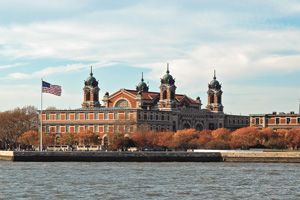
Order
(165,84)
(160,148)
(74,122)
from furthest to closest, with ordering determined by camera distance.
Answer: (165,84)
(74,122)
(160,148)

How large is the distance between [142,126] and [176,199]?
357 ft

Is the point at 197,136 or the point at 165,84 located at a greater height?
the point at 165,84

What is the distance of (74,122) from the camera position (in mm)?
172375

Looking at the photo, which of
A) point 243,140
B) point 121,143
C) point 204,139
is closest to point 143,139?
point 121,143

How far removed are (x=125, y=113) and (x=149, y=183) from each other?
99.5 meters

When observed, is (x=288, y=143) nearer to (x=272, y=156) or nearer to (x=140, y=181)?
(x=272, y=156)

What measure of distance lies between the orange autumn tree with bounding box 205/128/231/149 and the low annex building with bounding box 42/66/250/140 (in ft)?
57.2

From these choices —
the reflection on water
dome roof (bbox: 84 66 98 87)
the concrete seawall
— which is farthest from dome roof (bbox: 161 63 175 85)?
the reflection on water

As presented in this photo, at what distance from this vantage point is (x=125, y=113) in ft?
558

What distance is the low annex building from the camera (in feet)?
558

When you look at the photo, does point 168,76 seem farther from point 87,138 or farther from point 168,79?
point 87,138

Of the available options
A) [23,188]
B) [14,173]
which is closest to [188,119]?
[14,173]

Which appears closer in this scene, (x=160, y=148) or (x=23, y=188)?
(x=23, y=188)

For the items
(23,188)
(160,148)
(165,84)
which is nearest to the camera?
(23,188)
